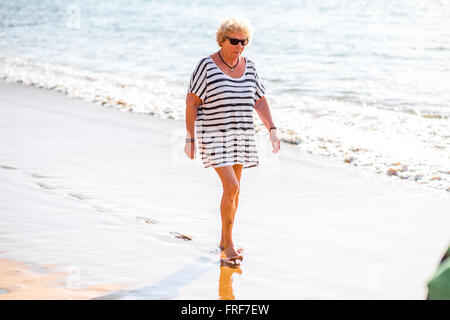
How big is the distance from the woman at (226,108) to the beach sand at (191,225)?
19.4 inches

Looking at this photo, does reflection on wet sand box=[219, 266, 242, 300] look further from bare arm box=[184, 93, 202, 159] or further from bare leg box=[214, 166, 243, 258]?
bare arm box=[184, 93, 202, 159]

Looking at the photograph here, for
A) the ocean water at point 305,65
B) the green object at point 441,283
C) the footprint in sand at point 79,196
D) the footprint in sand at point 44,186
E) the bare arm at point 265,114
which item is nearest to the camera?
the green object at point 441,283

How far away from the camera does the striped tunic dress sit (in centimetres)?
424

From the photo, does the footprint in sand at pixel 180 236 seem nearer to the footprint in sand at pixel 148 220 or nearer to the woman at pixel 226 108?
the footprint in sand at pixel 148 220

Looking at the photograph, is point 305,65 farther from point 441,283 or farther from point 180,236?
point 441,283

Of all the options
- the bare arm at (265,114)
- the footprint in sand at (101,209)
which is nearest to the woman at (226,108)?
the bare arm at (265,114)

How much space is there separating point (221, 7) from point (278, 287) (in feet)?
124

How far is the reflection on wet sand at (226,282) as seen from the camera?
3849 mm

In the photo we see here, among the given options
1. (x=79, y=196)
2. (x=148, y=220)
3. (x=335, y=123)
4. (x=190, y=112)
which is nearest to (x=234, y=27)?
(x=190, y=112)

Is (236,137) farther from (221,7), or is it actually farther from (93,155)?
(221,7)

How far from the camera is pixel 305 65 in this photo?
18703mm

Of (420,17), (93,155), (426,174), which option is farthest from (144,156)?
(420,17)

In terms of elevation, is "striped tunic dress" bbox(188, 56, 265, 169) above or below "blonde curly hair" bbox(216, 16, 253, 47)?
below

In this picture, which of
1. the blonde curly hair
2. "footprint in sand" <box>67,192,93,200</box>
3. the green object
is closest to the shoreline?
the blonde curly hair
